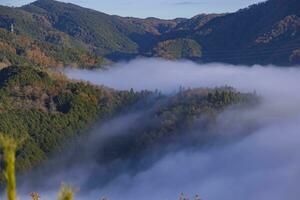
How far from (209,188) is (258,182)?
1078cm

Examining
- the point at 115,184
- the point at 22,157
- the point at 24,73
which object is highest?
the point at 24,73

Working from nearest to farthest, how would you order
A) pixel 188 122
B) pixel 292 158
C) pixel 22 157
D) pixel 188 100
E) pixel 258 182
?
pixel 22 157 < pixel 258 182 < pixel 292 158 < pixel 188 122 < pixel 188 100

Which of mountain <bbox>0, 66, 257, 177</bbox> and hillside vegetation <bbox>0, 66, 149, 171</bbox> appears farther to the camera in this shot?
Answer: mountain <bbox>0, 66, 257, 177</bbox>

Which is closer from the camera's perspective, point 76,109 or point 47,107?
point 47,107

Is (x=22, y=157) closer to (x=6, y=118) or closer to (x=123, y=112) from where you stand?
(x=6, y=118)

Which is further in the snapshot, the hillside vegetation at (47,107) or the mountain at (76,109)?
the mountain at (76,109)

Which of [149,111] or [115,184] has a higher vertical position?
[149,111]

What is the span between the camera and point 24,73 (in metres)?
164

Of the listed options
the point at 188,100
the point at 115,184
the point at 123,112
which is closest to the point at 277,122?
the point at 188,100

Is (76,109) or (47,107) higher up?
(47,107)

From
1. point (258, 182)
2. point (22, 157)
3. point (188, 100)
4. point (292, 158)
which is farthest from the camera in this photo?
point (188, 100)

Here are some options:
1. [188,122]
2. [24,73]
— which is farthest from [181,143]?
[24,73]

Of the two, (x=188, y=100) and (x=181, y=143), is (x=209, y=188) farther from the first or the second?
(x=188, y=100)

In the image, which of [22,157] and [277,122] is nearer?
[22,157]
